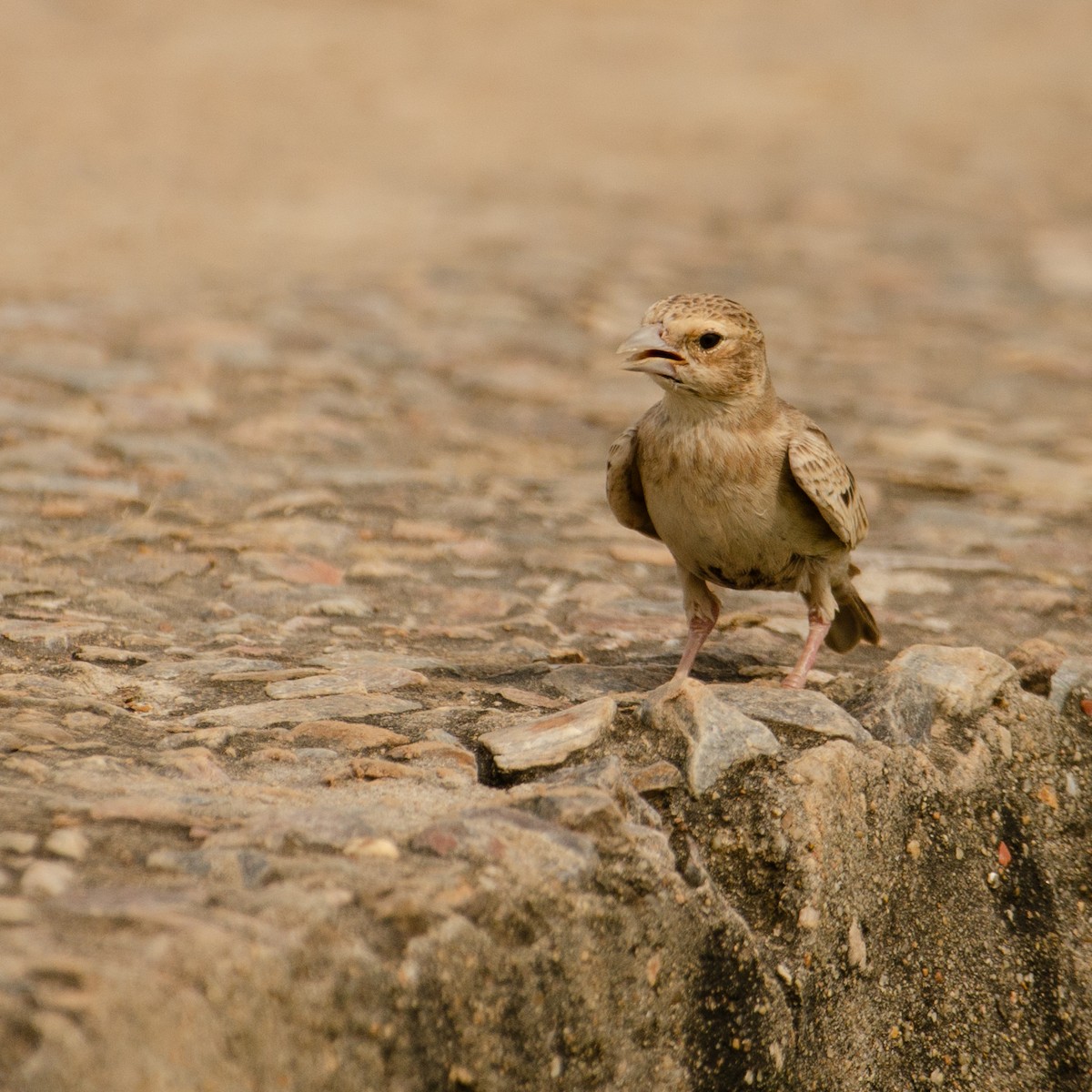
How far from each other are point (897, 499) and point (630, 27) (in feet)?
45.9

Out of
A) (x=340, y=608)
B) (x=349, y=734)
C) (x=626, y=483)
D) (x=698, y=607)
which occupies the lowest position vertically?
(x=340, y=608)

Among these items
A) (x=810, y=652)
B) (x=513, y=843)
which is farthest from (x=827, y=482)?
(x=513, y=843)

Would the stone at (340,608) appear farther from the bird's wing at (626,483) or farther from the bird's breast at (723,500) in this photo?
the bird's breast at (723,500)

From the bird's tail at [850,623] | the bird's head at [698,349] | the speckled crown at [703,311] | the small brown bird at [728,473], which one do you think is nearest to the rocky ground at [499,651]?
the bird's tail at [850,623]

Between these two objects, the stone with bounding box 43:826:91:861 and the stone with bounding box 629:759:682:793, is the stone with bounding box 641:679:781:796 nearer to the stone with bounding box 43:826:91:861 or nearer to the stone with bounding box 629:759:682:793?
the stone with bounding box 629:759:682:793

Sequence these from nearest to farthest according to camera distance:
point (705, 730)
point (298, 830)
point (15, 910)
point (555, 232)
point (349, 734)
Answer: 1. point (15, 910)
2. point (298, 830)
3. point (705, 730)
4. point (349, 734)
5. point (555, 232)

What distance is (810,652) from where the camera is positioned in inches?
202

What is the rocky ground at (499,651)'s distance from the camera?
3164 millimetres

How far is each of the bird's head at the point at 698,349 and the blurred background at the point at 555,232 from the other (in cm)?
158

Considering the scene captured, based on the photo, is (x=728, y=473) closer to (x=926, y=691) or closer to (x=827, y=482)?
(x=827, y=482)

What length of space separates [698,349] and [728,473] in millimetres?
470

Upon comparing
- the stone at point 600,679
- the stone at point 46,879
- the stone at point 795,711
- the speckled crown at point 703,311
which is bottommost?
the stone at point 600,679

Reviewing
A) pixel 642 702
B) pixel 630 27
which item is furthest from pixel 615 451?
pixel 630 27

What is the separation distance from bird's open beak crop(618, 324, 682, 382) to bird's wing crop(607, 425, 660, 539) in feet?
1.07
